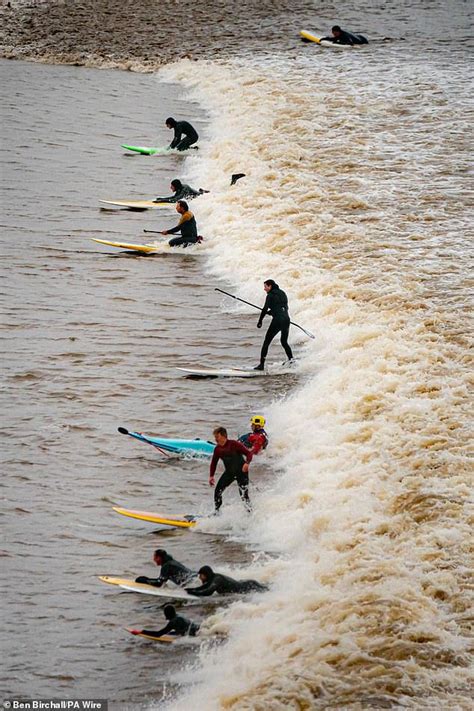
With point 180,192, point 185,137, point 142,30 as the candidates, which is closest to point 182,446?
point 180,192

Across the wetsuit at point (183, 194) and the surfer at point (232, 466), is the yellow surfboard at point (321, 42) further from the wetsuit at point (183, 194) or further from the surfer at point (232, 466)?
the surfer at point (232, 466)

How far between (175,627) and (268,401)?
630 cm

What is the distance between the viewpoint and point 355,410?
1683cm

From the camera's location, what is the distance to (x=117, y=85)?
39.9 m

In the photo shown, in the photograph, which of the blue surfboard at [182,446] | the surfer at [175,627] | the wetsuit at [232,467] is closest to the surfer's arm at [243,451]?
the wetsuit at [232,467]

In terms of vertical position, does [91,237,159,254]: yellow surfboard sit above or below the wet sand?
below

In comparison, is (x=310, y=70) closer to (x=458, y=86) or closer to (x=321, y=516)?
(x=458, y=86)

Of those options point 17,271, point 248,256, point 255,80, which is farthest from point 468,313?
point 255,80

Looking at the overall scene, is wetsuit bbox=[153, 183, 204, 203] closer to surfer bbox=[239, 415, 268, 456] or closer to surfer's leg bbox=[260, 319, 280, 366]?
surfer's leg bbox=[260, 319, 280, 366]

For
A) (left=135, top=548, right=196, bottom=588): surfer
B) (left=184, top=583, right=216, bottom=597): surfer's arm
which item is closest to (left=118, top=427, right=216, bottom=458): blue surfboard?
(left=135, top=548, right=196, bottom=588): surfer

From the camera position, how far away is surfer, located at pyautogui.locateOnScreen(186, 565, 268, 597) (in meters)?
12.4

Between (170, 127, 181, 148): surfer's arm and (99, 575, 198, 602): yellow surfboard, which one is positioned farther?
(170, 127, 181, 148): surfer's arm

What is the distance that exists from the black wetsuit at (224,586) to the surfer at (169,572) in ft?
0.53

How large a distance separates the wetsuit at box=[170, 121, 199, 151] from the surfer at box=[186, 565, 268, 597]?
20.9m
